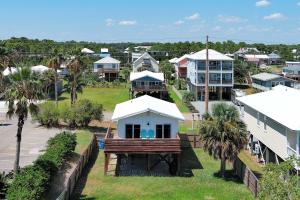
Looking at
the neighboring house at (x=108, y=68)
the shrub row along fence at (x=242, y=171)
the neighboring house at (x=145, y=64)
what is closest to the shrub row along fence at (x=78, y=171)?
the shrub row along fence at (x=242, y=171)

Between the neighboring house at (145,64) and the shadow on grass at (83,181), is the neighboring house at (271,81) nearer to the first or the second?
the neighboring house at (145,64)

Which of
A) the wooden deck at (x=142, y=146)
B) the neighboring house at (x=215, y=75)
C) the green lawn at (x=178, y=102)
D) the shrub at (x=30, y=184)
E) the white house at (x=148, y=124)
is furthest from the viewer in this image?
the neighboring house at (x=215, y=75)

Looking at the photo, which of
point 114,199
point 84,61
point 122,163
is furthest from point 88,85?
point 114,199

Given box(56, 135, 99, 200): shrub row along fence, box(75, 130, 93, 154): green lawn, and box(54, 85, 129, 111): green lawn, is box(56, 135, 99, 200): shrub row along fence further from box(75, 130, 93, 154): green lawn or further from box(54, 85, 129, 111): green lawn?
box(54, 85, 129, 111): green lawn

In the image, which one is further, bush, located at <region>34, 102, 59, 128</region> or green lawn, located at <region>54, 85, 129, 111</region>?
green lawn, located at <region>54, 85, 129, 111</region>

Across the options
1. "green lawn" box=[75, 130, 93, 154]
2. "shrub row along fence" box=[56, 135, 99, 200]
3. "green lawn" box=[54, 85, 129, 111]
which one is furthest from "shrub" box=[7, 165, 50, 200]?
"green lawn" box=[54, 85, 129, 111]

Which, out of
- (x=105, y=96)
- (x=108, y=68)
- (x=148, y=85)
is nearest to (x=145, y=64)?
(x=108, y=68)

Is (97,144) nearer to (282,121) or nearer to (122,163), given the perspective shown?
(122,163)
